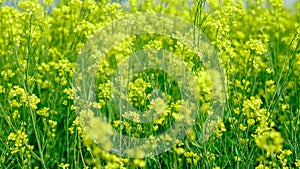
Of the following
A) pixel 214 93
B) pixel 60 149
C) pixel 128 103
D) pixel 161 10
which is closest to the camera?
pixel 214 93

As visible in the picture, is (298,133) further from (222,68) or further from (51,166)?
(51,166)

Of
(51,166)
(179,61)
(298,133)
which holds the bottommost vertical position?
(51,166)

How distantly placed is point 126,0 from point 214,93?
1666 millimetres

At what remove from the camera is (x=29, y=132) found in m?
3.19

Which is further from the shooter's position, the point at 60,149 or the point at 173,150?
the point at 60,149

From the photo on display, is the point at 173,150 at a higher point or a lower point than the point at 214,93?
lower

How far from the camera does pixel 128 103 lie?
2.79 m

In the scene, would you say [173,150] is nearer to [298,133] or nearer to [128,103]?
[128,103]

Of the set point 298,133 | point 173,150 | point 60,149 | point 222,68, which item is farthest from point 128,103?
point 298,133

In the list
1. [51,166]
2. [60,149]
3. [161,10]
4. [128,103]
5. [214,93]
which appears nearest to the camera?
[214,93]

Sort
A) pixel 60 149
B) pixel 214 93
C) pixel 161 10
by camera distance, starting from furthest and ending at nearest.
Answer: pixel 161 10, pixel 60 149, pixel 214 93

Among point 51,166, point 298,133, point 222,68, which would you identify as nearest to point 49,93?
point 51,166

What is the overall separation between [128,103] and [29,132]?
73 cm

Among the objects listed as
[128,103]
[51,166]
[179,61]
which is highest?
[179,61]
